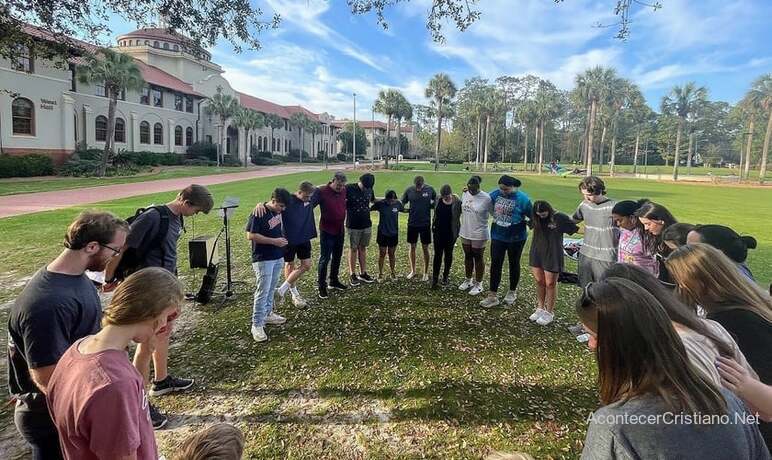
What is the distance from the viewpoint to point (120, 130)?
41.9 m

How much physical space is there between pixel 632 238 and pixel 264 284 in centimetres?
425

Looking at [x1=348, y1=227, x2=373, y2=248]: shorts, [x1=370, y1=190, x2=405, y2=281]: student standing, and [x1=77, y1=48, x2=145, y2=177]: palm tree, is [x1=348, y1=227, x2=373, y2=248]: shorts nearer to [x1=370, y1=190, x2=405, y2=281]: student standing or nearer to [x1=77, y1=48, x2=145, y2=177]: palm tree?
[x1=370, y1=190, x2=405, y2=281]: student standing

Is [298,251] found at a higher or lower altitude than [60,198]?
higher

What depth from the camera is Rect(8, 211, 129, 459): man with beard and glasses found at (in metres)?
2.04

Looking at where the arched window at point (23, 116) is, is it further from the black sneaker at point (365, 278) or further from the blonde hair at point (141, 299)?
the blonde hair at point (141, 299)

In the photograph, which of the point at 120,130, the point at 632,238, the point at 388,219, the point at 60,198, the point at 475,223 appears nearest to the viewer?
the point at 632,238

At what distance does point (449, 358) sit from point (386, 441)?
1613 mm

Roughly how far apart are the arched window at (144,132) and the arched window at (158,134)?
1115mm

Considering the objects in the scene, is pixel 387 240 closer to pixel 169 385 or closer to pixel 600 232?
pixel 600 232

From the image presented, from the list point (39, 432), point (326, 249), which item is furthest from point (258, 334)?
point (39, 432)

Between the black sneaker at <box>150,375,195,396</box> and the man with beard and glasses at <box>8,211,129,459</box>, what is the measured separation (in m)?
1.80

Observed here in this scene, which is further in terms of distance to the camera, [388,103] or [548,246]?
[388,103]

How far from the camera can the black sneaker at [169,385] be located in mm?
3988

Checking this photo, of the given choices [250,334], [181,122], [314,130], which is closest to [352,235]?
[250,334]
